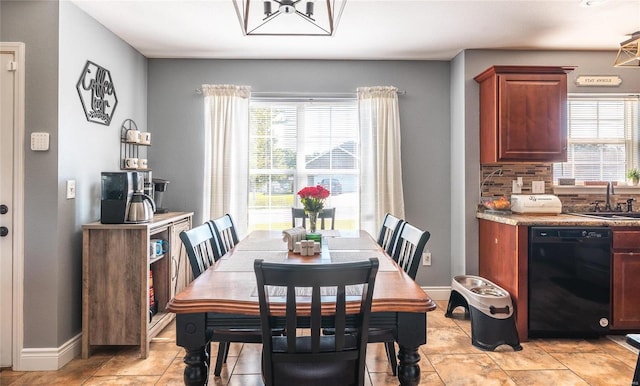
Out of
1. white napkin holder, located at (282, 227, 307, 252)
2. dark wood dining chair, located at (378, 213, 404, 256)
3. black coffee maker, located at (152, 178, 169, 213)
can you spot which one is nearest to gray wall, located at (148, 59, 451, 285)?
black coffee maker, located at (152, 178, 169, 213)

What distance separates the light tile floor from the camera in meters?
2.32

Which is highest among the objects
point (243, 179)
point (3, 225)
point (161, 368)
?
point (243, 179)

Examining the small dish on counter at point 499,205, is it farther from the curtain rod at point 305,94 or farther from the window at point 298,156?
the curtain rod at point 305,94

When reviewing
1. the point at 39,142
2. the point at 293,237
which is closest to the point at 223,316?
the point at 293,237

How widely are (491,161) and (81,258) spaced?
11.0 feet

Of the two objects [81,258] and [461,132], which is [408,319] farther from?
[461,132]

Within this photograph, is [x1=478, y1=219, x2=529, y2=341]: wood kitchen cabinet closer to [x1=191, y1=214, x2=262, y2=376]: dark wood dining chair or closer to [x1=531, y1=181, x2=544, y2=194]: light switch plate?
[x1=531, y1=181, x2=544, y2=194]: light switch plate

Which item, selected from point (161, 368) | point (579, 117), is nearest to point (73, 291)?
point (161, 368)

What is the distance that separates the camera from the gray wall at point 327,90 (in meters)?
3.89

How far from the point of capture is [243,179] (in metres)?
3.84

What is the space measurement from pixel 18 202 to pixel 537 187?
4.12 meters

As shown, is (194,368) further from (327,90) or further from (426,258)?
(327,90)

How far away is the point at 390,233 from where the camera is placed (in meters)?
2.71

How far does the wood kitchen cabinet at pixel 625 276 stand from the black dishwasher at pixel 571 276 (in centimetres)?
5
